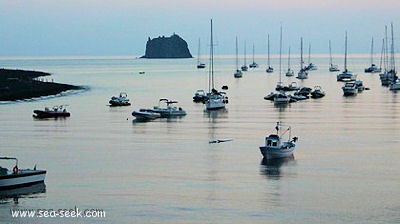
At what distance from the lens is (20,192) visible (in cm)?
3362

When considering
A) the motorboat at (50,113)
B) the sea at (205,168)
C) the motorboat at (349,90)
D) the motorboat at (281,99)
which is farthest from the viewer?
the motorboat at (349,90)

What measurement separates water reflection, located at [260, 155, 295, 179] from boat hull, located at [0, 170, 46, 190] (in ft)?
34.5

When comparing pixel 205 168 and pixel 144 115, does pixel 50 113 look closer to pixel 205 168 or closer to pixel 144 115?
pixel 144 115

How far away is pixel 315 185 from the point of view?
3622cm

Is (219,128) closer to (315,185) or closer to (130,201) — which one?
(315,185)

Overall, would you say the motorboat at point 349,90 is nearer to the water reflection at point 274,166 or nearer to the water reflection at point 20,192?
the water reflection at point 274,166

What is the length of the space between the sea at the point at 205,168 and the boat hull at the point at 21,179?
499 mm

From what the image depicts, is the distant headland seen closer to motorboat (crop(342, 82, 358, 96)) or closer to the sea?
the sea

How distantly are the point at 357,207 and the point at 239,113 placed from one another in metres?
44.6

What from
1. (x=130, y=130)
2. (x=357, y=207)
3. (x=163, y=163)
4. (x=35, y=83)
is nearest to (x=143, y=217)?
(x=357, y=207)

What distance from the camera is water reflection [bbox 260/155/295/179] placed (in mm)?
39188

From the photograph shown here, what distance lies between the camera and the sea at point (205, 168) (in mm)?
31109

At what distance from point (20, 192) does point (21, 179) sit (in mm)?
656

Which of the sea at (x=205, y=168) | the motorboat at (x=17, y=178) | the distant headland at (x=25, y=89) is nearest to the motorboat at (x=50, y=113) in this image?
the sea at (x=205, y=168)
